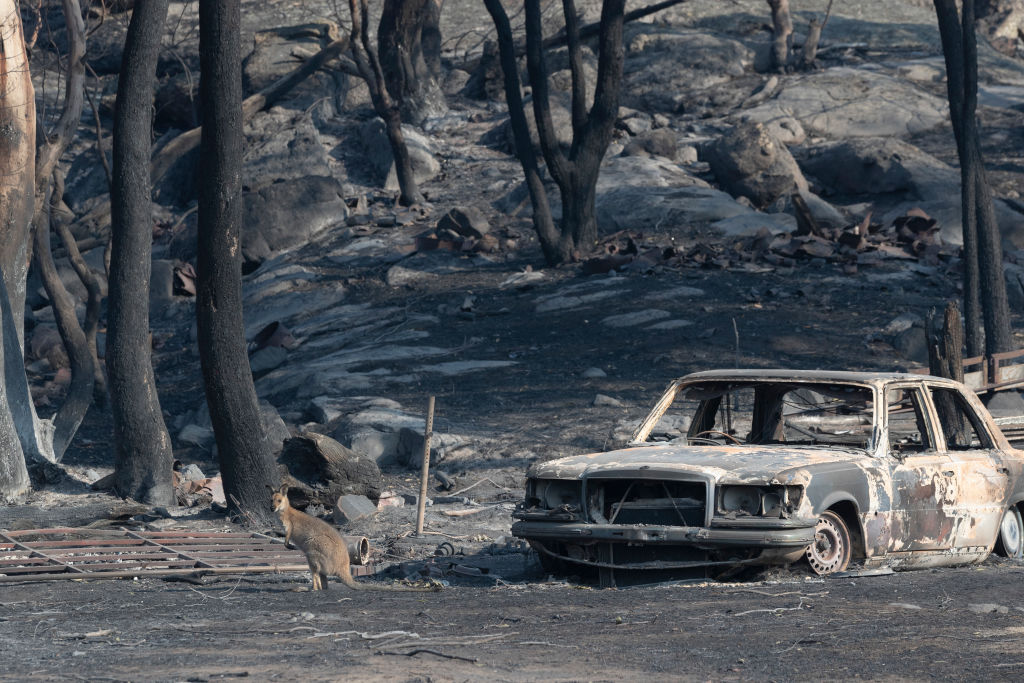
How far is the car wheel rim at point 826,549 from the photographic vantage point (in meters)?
7.10

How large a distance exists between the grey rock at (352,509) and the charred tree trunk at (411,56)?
21338 mm

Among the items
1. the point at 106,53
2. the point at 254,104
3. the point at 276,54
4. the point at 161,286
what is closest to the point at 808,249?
the point at 254,104

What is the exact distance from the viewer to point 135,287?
12.4 meters

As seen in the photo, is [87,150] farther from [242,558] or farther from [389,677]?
[389,677]

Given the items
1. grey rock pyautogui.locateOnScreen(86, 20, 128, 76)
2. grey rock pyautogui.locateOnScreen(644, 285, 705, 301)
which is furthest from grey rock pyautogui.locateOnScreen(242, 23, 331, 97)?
grey rock pyautogui.locateOnScreen(644, 285, 705, 301)

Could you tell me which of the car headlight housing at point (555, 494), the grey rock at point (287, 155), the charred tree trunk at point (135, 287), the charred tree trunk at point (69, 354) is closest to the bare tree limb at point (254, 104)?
the charred tree trunk at point (69, 354)

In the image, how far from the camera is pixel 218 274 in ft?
35.4

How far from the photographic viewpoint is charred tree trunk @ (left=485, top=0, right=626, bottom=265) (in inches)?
890

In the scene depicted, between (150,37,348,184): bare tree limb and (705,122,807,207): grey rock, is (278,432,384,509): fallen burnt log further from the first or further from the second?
(705,122,807,207): grey rock

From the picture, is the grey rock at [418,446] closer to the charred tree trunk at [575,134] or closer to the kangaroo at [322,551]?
the kangaroo at [322,551]

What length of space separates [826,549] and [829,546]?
3 centimetres

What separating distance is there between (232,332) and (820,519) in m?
5.72

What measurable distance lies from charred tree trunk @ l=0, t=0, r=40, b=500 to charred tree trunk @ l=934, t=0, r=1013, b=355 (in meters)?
11.0

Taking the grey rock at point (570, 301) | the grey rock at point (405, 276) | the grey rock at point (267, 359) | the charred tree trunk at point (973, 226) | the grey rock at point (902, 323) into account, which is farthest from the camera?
the grey rock at point (405, 276)
